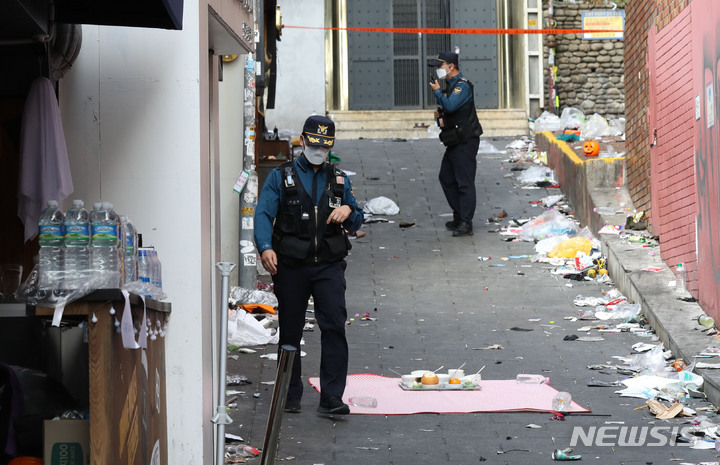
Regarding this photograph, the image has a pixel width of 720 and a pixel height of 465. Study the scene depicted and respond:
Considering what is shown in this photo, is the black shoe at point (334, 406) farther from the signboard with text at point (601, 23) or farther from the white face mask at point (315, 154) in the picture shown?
the signboard with text at point (601, 23)

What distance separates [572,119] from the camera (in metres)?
20.5

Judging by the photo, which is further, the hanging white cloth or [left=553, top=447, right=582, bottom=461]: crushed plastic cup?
[left=553, top=447, right=582, bottom=461]: crushed plastic cup

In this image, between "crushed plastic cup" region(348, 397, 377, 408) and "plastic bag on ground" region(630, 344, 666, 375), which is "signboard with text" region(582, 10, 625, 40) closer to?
"plastic bag on ground" region(630, 344, 666, 375)

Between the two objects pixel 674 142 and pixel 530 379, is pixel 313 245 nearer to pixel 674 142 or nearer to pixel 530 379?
pixel 530 379

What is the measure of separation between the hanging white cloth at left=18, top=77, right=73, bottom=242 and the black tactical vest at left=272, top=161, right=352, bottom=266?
238 cm

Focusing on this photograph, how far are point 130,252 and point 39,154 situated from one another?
705mm

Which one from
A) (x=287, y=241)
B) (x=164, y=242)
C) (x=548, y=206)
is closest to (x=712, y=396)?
(x=287, y=241)

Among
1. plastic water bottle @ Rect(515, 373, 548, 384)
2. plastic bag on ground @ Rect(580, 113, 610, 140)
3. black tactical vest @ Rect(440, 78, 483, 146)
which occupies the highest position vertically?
A: plastic bag on ground @ Rect(580, 113, 610, 140)

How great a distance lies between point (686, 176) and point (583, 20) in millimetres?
13135

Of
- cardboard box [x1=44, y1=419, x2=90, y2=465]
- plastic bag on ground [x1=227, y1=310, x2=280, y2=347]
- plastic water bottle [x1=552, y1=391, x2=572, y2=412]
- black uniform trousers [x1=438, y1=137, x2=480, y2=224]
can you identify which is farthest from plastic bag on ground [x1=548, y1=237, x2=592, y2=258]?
cardboard box [x1=44, y1=419, x2=90, y2=465]

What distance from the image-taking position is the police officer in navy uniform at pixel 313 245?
7.58 meters

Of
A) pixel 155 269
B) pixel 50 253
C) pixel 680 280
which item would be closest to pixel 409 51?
pixel 680 280

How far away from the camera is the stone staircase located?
22.1 m

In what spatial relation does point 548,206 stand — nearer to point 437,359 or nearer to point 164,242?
point 437,359
